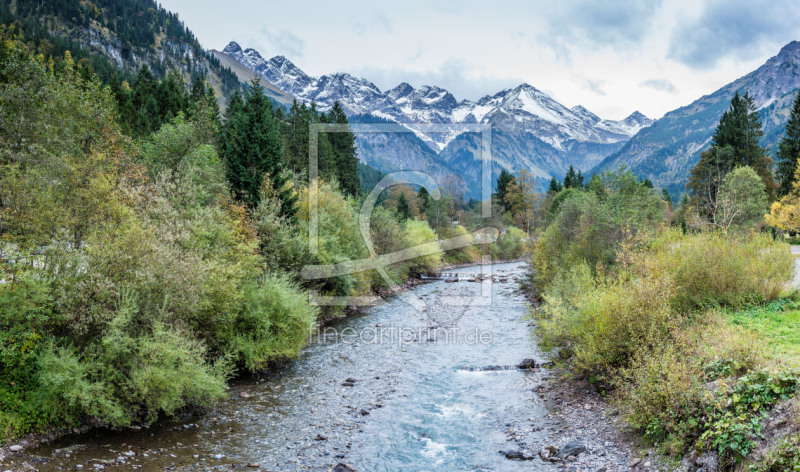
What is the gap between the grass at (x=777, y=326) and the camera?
12.1 meters

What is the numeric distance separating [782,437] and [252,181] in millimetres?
33658

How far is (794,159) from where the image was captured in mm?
62500

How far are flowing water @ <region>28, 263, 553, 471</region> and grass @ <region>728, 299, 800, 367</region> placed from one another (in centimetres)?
735

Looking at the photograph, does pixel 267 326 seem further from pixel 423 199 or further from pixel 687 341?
pixel 423 199

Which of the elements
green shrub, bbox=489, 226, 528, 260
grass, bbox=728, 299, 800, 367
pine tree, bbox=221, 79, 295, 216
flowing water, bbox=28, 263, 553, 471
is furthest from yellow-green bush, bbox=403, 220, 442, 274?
grass, bbox=728, 299, 800, 367

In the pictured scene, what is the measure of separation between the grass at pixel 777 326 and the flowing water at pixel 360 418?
7.35m

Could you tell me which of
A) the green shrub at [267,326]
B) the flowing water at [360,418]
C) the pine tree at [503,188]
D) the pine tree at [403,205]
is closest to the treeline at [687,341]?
the flowing water at [360,418]

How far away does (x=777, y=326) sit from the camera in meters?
14.9

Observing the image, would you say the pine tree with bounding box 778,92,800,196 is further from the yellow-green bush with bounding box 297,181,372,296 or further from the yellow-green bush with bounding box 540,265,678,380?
the yellow-green bush with bounding box 540,265,678,380

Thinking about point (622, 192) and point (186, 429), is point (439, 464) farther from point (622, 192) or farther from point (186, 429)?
point (622, 192)

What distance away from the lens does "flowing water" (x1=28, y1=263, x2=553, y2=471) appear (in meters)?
13.6

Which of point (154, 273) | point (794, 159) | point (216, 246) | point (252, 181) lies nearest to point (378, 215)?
point (252, 181)

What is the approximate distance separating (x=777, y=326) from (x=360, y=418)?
49.6 ft

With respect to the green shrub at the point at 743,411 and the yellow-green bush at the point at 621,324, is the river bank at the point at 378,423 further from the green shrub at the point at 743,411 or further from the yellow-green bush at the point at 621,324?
the green shrub at the point at 743,411
